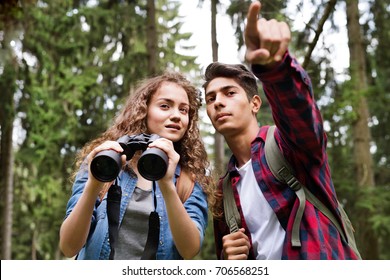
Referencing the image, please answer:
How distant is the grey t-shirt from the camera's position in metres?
2.54

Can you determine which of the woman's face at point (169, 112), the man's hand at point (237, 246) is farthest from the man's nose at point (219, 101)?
the man's hand at point (237, 246)

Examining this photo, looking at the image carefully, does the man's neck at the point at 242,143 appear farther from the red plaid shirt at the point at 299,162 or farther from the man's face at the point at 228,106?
the red plaid shirt at the point at 299,162

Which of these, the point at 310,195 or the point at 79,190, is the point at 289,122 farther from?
the point at 79,190

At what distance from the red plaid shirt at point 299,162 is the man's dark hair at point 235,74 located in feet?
1.70

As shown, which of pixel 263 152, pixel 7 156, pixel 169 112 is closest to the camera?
pixel 263 152

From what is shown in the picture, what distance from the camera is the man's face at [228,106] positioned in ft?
9.59

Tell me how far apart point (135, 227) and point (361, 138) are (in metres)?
7.01

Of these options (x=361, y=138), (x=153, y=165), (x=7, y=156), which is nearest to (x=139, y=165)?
(x=153, y=165)

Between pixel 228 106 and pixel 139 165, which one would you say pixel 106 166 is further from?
pixel 228 106

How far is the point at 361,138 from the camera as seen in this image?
29.1 feet

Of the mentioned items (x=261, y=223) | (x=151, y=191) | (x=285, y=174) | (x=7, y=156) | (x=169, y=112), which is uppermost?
(x=169, y=112)

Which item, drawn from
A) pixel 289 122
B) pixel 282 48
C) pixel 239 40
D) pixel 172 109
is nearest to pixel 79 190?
pixel 172 109

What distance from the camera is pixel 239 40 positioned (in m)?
8.81

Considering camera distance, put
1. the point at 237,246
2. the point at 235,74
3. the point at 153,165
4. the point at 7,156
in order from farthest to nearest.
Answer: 1. the point at 7,156
2. the point at 235,74
3. the point at 237,246
4. the point at 153,165
